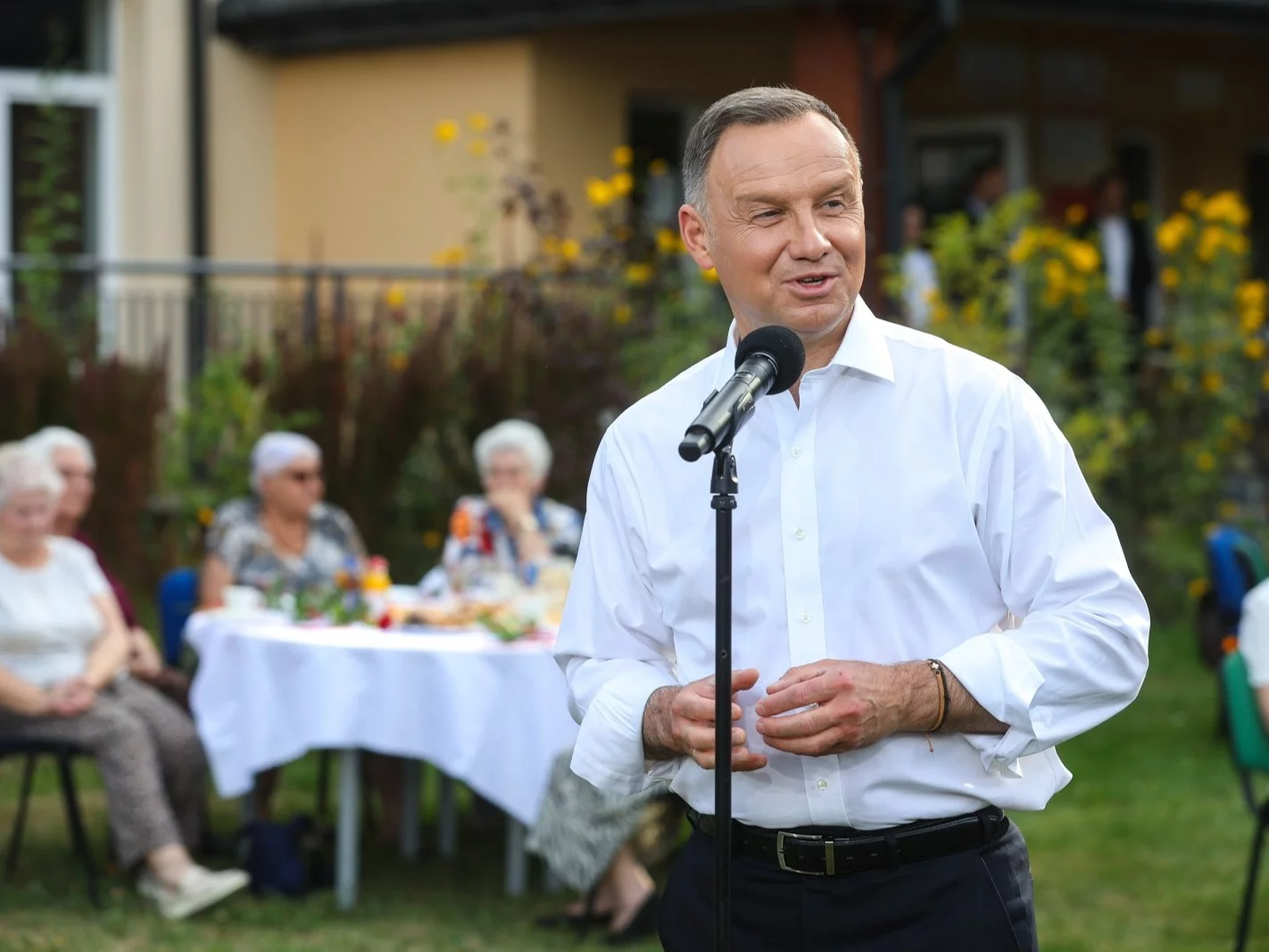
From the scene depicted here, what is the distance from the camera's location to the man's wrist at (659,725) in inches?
96.7

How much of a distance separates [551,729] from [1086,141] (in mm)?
9422

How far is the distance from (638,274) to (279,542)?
303cm

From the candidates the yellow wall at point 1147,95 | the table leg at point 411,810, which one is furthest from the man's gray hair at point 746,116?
the yellow wall at point 1147,95

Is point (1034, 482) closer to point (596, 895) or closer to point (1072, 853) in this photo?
point (596, 895)

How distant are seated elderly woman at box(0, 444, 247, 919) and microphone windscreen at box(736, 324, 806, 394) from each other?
4.28 metres

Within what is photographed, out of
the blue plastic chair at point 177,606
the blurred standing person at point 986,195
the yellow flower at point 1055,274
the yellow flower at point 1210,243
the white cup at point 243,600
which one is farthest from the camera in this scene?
the blurred standing person at point 986,195

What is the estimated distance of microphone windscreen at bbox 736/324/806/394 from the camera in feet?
7.64

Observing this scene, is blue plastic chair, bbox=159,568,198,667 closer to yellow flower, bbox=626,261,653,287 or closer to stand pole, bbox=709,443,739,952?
yellow flower, bbox=626,261,653,287

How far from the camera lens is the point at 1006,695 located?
2305 mm

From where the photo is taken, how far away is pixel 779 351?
2336 millimetres

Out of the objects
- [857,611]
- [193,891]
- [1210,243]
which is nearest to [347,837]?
[193,891]

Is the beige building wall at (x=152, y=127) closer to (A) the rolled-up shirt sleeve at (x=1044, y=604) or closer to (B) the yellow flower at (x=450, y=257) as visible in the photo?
(B) the yellow flower at (x=450, y=257)

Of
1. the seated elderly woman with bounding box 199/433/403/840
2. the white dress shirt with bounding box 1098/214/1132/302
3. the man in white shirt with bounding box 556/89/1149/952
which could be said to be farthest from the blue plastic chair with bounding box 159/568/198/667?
the white dress shirt with bounding box 1098/214/1132/302

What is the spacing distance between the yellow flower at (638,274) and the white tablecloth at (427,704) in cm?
393
